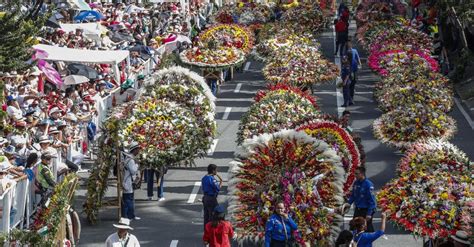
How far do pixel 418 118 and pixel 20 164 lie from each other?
8.33m

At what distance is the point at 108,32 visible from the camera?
44.2 meters

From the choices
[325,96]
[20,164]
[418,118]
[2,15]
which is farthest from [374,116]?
[20,164]

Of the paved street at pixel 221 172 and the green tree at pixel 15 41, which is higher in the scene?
the green tree at pixel 15 41

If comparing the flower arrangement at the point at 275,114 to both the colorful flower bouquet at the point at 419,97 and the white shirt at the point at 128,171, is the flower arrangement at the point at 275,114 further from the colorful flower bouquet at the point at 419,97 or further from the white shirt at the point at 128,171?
the white shirt at the point at 128,171

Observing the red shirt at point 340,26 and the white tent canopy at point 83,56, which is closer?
the white tent canopy at point 83,56

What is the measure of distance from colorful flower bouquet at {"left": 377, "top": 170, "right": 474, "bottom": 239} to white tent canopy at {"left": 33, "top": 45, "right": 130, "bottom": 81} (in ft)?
55.2

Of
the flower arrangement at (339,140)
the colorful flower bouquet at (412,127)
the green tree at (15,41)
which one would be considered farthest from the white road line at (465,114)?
the green tree at (15,41)

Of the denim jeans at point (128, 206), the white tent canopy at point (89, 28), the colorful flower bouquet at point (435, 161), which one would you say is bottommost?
the white tent canopy at point (89, 28)

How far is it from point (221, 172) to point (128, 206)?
460cm

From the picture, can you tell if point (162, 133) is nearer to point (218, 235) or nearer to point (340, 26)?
point (218, 235)

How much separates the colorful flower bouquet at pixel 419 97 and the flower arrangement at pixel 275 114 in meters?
2.43

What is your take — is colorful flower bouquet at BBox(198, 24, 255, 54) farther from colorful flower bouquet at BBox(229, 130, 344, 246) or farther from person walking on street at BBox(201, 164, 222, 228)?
colorful flower bouquet at BBox(229, 130, 344, 246)

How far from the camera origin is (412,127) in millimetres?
28734

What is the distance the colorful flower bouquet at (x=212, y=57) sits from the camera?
3916 cm
